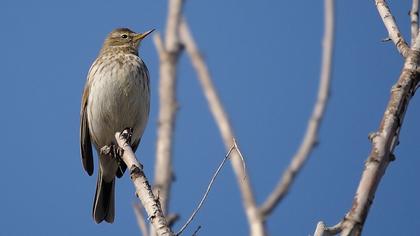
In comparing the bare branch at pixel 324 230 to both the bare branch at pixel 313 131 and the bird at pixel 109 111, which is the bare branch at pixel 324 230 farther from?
the bird at pixel 109 111

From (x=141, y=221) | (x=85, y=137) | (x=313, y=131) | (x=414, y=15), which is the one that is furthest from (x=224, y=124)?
(x=85, y=137)

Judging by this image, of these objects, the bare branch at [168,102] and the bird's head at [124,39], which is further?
the bird's head at [124,39]

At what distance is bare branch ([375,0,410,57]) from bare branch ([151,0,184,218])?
1544 millimetres

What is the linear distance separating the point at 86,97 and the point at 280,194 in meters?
7.35

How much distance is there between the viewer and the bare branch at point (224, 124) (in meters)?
2.70

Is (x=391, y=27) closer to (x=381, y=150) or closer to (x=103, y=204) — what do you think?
(x=381, y=150)

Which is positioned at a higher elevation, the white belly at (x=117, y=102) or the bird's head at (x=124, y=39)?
the bird's head at (x=124, y=39)

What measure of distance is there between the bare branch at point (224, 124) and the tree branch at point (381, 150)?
15.1 inches

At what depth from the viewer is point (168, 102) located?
148 inches


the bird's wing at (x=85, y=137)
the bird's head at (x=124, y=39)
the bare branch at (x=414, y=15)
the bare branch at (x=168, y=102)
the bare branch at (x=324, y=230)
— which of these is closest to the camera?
the bare branch at (x=324, y=230)

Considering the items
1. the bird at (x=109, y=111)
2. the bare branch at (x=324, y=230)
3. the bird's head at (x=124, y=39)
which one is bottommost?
the bare branch at (x=324, y=230)

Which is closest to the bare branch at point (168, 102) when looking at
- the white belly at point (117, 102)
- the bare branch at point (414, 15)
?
the bare branch at point (414, 15)

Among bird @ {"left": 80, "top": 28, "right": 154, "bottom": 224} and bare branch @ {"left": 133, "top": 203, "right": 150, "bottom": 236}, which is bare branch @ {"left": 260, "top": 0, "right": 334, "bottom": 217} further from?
bird @ {"left": 80, "top": 28, "right": 154, "bottom": 224}

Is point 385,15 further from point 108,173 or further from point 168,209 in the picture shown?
point 108,173
